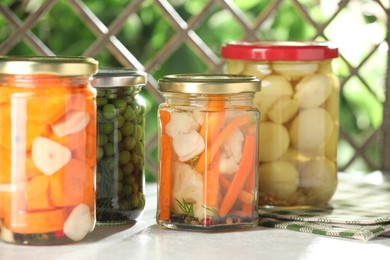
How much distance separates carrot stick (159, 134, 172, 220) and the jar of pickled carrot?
121 millimetres

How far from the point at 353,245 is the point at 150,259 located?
259mm

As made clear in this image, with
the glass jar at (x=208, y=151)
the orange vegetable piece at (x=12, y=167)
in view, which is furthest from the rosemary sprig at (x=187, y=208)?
the orange vegetable piece at (x=12, y=167)

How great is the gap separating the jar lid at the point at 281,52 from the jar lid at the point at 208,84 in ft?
0.41

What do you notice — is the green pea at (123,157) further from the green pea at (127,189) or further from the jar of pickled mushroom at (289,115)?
the jar of pickled mushroom at (289,115)

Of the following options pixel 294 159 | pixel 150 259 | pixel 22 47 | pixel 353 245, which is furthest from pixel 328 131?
pixel 22 47

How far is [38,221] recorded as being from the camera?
105 cm

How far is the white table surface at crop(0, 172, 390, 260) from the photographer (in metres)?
1.06

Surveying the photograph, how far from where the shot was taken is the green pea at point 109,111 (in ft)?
3.83

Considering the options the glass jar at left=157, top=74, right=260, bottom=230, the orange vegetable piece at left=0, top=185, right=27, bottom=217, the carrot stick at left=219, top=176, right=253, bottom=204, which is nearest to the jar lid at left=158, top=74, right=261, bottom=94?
the glass jar at left=157, top=74, right=260, bottom=230

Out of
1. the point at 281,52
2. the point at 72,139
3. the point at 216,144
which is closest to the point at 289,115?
the point at 281,52

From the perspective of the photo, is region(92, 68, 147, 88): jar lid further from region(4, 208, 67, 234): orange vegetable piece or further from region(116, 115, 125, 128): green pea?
region(4, 208, 67, 234): orange vegetable piece

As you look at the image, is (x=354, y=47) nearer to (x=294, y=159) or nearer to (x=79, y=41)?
(x=79, y=41)

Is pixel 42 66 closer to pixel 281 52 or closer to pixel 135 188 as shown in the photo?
pixel 135 188

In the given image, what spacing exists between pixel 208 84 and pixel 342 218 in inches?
10.4
